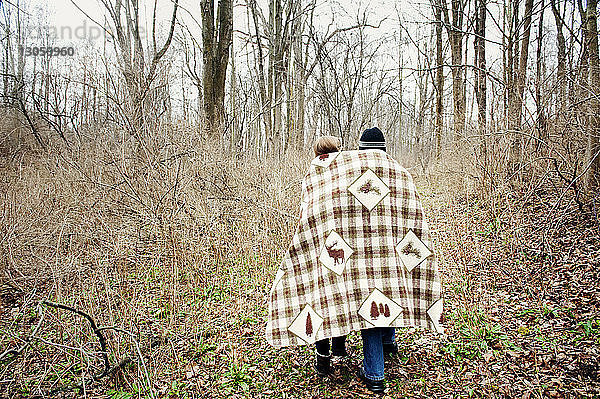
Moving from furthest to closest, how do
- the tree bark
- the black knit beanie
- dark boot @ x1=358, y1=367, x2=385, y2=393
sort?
1. the tree bark
2. the black knit beanie
3. dark boot @ x1=358, y1=367, x2=385, y2=393

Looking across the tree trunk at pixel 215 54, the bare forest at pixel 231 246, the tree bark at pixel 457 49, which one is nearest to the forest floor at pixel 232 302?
the bare forest at pixel 231 246

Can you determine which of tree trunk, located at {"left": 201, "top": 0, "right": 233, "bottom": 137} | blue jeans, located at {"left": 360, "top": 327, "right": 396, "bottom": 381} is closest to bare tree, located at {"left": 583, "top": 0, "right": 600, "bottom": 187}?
blue jeans, located at {"left": 360, "top": 327, "right": 396, "bottom": 381}

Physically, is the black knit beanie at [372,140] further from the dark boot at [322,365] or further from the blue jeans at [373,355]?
the dark boot at [322,365]

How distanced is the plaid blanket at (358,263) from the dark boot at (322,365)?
0.37 meters

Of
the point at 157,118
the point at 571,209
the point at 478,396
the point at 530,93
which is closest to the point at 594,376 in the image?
the point at 478,396

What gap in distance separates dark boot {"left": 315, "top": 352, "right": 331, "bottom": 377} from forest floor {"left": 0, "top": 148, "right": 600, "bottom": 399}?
62 mm

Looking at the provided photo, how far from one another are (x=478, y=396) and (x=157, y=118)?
4.89 metres

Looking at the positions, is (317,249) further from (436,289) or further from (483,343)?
(483,343)

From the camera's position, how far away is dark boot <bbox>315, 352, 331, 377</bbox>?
11.1 ft

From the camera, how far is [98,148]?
7.91 meters

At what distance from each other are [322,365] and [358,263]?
0.90 m

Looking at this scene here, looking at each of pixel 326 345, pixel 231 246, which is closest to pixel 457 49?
pixel 231 246

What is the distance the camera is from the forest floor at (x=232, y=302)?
339 cm

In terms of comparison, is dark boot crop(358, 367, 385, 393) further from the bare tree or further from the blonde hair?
the bare tree
